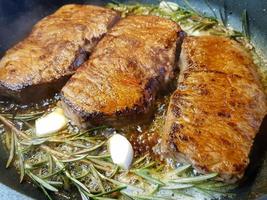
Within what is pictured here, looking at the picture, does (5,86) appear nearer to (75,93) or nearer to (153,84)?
(75,93)

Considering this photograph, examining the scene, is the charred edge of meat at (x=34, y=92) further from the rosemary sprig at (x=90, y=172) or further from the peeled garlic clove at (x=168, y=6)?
the peeled garlic clove at (x=168, y=6)

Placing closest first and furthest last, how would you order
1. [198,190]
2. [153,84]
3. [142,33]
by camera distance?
[198,190]
[153,84]
[142,33]

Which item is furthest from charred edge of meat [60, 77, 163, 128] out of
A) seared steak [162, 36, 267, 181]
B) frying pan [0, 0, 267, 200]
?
frying pan [0, 0, 267, 200]

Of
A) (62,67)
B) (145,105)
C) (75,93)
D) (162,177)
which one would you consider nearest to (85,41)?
(62,67)

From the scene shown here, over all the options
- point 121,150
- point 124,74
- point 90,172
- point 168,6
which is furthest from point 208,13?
point 90,172

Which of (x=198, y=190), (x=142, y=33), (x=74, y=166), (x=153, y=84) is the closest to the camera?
(x=198, y=190)
